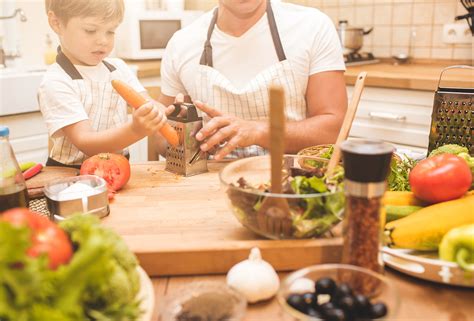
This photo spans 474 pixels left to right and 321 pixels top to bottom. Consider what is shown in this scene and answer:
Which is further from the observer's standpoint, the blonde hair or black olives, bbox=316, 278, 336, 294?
the blonde hair

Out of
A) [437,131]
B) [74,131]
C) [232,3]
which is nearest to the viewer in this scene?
[437,131]

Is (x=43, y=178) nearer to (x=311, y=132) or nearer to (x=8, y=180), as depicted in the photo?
(x=8, y=180)

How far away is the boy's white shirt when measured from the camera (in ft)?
4.63

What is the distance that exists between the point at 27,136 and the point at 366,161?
206 centimetres

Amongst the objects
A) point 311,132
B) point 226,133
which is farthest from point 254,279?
point 311,132

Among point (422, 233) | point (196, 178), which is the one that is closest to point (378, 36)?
point (196, 178)

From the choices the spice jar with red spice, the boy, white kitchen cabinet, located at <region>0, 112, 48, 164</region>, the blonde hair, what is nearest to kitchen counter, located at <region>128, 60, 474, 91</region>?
white kitchen cabinet, located at <region>0, 112, 48, 164</region>

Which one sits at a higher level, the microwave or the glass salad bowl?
the microwave

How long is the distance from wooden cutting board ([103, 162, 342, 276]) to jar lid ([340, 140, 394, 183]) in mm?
175

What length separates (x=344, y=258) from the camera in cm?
73

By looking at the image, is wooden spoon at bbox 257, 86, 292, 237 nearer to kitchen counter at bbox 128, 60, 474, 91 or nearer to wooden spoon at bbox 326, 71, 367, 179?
wooden spoon at bbox 326, 71, 367, 179

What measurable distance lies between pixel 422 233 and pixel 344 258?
0.14 meters

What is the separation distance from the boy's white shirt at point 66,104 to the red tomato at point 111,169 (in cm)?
28

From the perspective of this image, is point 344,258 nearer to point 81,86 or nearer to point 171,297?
point 171,297
